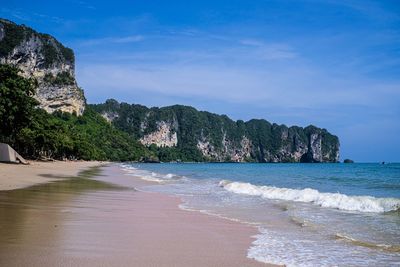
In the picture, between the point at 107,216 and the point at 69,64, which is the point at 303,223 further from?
the point at 69,64

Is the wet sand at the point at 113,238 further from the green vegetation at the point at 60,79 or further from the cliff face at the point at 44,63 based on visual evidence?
the green vegetation at the point at 60,79

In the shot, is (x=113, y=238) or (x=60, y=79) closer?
(x=113, y=238)

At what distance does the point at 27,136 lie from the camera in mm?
54750

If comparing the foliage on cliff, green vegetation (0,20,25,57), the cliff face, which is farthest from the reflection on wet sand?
green vegetation (0,20,25,57)

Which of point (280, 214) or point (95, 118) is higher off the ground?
point (95, 118)

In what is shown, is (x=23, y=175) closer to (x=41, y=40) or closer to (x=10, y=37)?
(x=10, y=37)

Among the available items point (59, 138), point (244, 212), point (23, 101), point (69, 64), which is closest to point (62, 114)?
point (69, 64)

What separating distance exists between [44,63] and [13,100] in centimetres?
11829

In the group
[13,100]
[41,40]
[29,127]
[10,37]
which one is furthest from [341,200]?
[41,40]

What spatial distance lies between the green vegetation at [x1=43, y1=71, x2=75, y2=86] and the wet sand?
5608 inches

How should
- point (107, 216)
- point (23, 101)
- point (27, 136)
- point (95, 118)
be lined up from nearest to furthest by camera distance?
1. point (107, 216)
2. point (23, 101)
3. point (27, 136)
4. point (95, 118)

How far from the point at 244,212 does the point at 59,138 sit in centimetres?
6266

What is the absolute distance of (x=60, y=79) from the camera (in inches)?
5763

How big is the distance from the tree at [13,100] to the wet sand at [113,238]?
2647 cm
